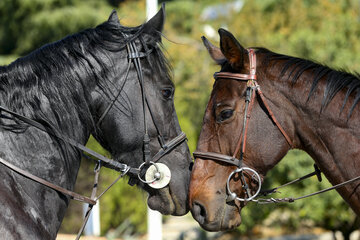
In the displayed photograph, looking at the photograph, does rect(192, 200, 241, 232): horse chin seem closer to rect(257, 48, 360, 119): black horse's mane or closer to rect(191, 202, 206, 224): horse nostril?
rect(191, 202, 206, 224): horse nostril

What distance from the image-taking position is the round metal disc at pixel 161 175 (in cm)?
334

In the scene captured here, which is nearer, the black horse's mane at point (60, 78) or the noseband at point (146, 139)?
the black horse's mane at point (60, 78)

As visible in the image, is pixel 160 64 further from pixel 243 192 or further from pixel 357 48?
pixel 357 48

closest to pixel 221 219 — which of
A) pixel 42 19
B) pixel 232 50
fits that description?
pixel 232 50

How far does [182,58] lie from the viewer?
14930 millimetres

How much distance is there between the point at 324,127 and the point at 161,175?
1.16 m

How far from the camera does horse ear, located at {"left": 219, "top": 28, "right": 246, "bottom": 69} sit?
3.36 m

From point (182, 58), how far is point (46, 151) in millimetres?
12133

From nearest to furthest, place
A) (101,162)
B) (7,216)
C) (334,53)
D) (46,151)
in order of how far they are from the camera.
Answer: (7,216) < (46,151) < (101,162) < (334,53)

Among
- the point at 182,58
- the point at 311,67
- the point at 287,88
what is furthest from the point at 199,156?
the point at 182,58

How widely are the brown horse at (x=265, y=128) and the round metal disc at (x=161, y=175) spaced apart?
0.20 metres

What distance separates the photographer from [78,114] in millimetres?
3170

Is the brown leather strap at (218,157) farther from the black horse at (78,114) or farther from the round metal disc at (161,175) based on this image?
the round metal disc at (161,175)

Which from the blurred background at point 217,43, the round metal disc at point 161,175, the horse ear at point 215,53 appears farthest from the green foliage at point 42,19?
the round metal disc at point 161,175
